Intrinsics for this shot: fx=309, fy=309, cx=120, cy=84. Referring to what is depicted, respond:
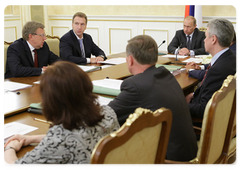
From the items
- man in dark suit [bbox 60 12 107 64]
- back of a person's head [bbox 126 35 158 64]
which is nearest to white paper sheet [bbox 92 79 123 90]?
back of a person's head [bbox 126 35 158 64]

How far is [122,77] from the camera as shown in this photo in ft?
9.22

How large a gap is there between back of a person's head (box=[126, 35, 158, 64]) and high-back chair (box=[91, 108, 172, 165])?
2.11ft

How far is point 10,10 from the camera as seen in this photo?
6.88m

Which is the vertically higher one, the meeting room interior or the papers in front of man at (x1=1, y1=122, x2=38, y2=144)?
the meeting room interior

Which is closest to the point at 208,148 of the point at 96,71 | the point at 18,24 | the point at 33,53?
the point at 96,71

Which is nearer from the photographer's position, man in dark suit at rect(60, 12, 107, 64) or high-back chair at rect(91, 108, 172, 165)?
high-back chair at rect(91, 108, 172, 165)

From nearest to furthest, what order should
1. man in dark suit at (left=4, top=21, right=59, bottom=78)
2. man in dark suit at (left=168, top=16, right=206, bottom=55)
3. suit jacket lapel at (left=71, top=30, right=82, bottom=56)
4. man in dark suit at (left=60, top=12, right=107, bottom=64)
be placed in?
1. man in dark suit at (left=4, top=21, right=59, bottom=78)
2. man in dark suit at (left=60, top=12, right=107, bottom=64)
3. suit jacket lapel at (left=71, top=30, right=82, bottom=56)
4. man in dark suit at (left=168, top=16, right=206, bottom=55)

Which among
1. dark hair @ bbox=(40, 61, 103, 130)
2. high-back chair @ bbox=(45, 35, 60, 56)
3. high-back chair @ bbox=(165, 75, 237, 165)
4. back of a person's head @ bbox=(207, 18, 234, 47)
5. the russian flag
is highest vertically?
the russian flag

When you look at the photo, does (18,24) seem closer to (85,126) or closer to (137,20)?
(137,20)

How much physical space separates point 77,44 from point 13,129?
2.49 m

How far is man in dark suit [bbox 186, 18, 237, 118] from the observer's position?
2166 mm

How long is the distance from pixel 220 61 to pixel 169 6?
14.2 feet

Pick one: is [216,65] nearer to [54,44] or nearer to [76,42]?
Result: [76,42]

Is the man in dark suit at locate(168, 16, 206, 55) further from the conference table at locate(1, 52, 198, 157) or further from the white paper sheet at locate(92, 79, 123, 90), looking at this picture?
the white paper sheet at locate(92, 79, 123, 90)
